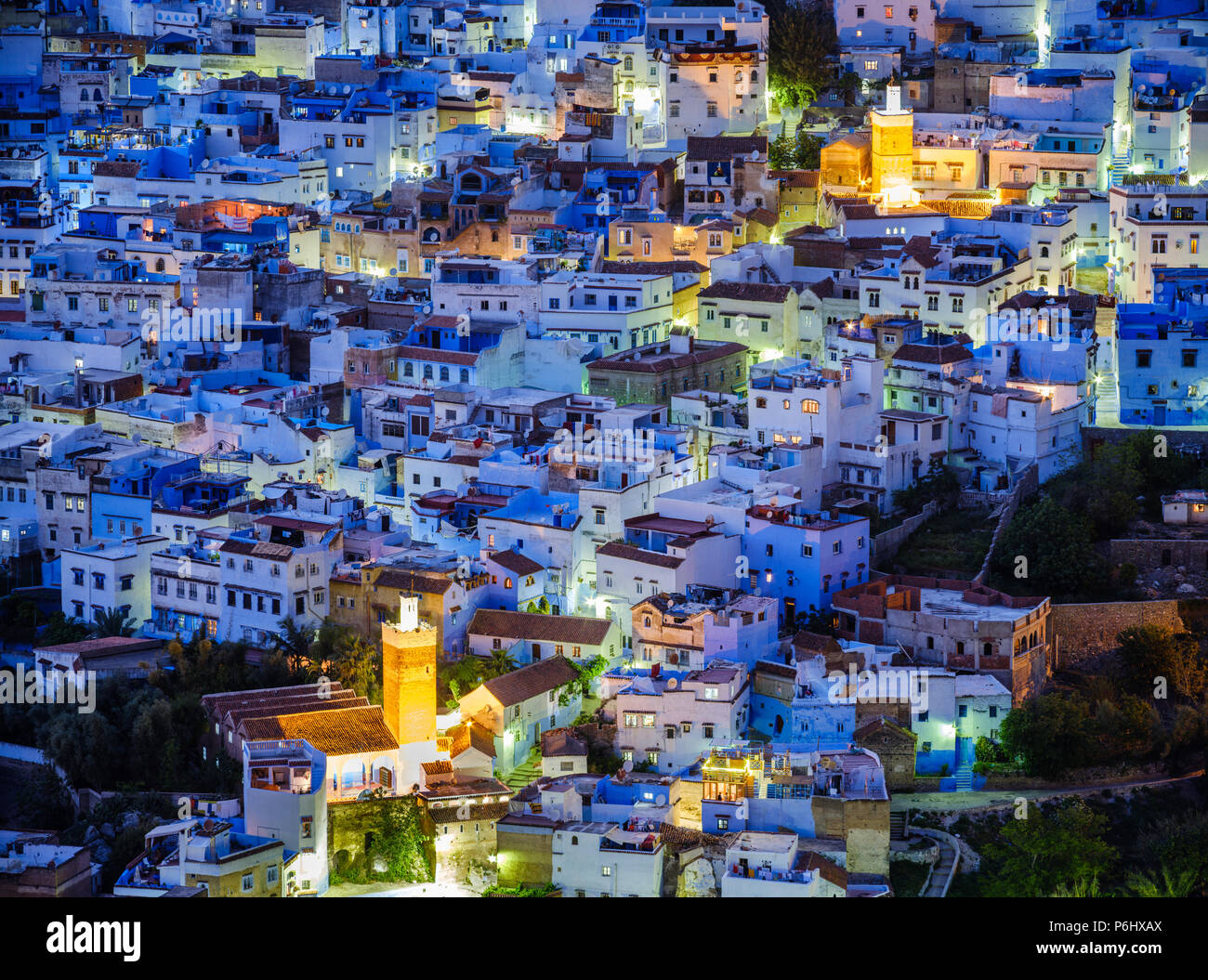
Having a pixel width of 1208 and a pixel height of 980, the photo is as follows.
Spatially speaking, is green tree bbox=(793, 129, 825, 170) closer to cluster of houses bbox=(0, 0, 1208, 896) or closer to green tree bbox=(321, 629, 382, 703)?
cluster of houses bbox=(0, 0, 1208, 896)

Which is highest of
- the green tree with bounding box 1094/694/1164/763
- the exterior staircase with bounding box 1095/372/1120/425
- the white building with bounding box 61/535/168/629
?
the exterior staircase with bounding box 1095/372/1120/425

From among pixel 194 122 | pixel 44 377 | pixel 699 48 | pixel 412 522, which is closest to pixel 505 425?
pixel 412 522

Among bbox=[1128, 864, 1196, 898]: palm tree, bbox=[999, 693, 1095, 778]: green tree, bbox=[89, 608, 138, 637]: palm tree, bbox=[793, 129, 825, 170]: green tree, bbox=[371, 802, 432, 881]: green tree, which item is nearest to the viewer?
bbox=[1128, 864, 1196, 898]: palm tree

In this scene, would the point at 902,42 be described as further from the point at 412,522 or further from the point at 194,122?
the point at 412,522

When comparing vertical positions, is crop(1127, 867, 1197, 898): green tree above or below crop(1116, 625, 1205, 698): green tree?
below

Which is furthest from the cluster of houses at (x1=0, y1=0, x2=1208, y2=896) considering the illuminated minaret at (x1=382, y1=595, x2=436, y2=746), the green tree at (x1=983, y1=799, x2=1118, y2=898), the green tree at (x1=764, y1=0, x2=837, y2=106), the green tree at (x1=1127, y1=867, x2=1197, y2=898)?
the green tree at (x1=1127, y1=867, x2=1197, y2=898)

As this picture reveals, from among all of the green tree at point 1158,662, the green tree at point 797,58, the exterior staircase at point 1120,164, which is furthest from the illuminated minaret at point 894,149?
the green tree at point 1158,662

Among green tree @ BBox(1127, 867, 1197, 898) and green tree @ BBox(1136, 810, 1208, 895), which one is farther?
green tree @ BBox(1136, 810, 1208, 895)
